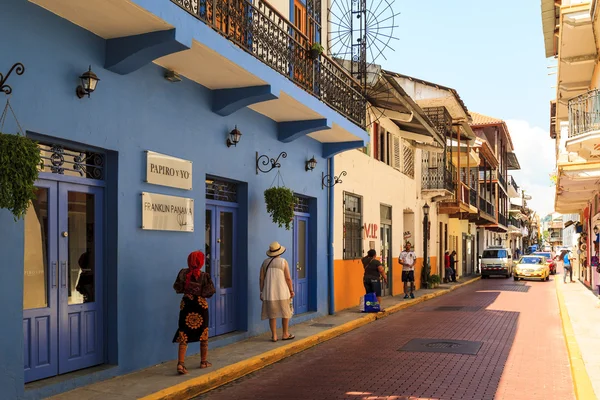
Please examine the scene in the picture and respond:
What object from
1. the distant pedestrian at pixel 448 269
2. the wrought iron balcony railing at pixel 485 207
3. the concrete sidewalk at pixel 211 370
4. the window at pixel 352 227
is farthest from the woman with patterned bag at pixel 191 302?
the wrought iron balcony railing at pixel 485 207

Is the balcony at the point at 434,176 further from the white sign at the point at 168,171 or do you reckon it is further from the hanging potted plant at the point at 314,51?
the white sign at the point at 168,171

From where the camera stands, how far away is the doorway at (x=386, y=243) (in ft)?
72.8

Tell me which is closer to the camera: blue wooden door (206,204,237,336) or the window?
blue wooden door (206,204,237,336)

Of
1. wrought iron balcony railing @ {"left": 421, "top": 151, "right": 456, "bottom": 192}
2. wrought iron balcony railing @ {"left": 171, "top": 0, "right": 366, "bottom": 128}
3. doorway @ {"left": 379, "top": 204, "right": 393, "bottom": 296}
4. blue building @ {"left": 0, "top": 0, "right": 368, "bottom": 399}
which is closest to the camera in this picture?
blue building @ {"left": 0, "top": 0, "right": 368, "bottom": 399}

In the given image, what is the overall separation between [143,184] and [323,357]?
4.09 m

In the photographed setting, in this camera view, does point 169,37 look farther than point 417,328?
No

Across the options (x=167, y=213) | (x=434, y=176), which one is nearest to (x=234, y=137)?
(x=167, y=213)

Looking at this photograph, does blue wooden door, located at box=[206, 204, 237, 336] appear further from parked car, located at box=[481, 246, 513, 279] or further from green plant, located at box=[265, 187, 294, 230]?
parked car, located at box=[481, 246, 513, 279]

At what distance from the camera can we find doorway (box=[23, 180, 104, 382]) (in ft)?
23.6

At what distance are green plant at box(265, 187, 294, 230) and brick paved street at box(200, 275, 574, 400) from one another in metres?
2.46

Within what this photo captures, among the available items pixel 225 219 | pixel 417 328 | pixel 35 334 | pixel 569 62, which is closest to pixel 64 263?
pixel 35 334

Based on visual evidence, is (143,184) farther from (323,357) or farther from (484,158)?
(484,158)

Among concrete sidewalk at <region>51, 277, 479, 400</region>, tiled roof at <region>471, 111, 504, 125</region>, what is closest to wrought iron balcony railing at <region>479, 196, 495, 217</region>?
tiled roof at <region>471, 111, 504, 125</region>

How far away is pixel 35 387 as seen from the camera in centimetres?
696
